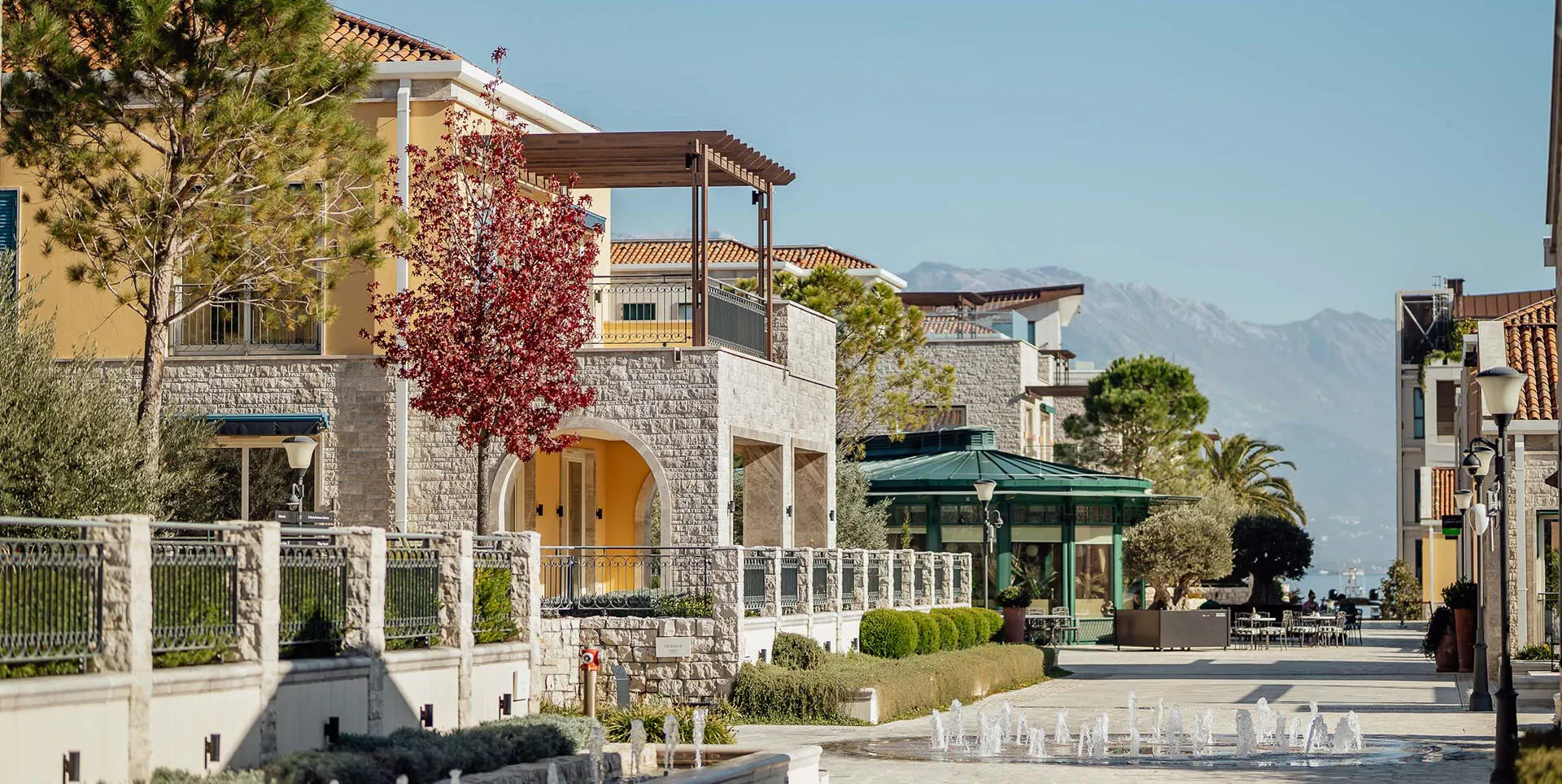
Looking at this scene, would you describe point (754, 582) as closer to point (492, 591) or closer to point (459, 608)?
point (492, 591)

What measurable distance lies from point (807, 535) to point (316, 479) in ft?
31.2

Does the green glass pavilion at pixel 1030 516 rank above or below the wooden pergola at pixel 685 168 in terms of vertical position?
below

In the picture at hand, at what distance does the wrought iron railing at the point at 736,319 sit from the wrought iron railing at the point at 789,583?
3.37 meters

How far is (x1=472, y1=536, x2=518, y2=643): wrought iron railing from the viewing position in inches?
770

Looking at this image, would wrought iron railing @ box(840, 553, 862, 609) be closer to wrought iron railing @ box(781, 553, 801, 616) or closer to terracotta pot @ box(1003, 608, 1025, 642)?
wrought iron railing @ box(781, 553, 801, 616)

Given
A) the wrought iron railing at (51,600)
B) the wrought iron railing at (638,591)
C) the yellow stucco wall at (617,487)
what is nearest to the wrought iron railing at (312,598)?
the wrought iron railing at (51,600)

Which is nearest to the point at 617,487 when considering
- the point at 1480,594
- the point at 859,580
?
the point at 859,580

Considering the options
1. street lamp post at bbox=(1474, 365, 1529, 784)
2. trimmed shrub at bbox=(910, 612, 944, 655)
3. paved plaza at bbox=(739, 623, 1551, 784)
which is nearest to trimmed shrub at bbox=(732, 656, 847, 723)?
paved plaza at bbox=(739, 623, 1551, 784)

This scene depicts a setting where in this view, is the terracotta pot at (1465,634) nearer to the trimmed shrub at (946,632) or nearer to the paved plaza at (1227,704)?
the paved plaza at (1227,704)

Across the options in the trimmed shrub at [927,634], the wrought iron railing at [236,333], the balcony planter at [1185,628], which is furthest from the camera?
the balcony planter at [1185,628]

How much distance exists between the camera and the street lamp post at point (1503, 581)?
Answer: 15.4m

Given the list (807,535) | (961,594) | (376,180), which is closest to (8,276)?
(376,180)

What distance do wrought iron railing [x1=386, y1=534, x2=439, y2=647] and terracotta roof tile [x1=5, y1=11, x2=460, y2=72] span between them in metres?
10.8

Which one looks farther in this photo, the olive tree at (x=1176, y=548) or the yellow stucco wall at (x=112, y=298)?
the olive tree at (x=1176, y=548)
